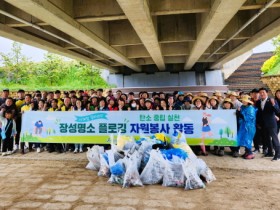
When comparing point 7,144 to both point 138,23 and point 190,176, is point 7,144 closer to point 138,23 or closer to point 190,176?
point 138,23

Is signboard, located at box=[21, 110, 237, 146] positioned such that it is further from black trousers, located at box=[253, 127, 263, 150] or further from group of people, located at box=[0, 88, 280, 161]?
black trousers, located at box=[253, 127, 263, 150]

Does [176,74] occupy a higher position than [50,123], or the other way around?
[176,74]

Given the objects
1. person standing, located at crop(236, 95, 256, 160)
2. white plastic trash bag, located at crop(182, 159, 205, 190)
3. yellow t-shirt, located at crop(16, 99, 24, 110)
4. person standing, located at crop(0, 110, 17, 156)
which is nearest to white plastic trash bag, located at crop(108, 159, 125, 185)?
white plastic trash bag, located at crop(182, 159, 205, 190)

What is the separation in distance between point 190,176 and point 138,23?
365 centimetres

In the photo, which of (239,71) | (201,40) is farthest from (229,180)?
(239,71)

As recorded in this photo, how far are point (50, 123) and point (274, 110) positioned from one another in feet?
19.0

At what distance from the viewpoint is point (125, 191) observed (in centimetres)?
426

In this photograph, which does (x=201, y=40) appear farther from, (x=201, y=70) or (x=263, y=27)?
(x=201, y=70)

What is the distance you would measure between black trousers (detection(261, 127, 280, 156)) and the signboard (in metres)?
0.80

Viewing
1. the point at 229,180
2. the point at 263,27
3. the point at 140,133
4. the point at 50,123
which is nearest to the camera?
the point at 229,180

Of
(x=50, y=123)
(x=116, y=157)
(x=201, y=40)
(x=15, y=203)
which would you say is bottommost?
(x=15, y=203)

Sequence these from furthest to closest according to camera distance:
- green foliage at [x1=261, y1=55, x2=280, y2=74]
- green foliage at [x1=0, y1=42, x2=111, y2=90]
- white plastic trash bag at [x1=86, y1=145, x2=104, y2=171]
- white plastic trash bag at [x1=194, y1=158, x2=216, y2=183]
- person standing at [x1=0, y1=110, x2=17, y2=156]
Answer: green foliage at [x1=0, y1=42, x2=111, y2=90], green foliage at [x1=261, y1=55, x2=280, y2=74], person standing at [x1=0, y1=110, x2=17, y2=156], white plastic trash bag at [x1=86, y1=145, x2=104, y2=171], white plastic trash bag at [x1=194, y1=158, x2=216, y2=183]

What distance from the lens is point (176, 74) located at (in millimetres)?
19062

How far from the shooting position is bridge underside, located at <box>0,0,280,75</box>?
518 cm
